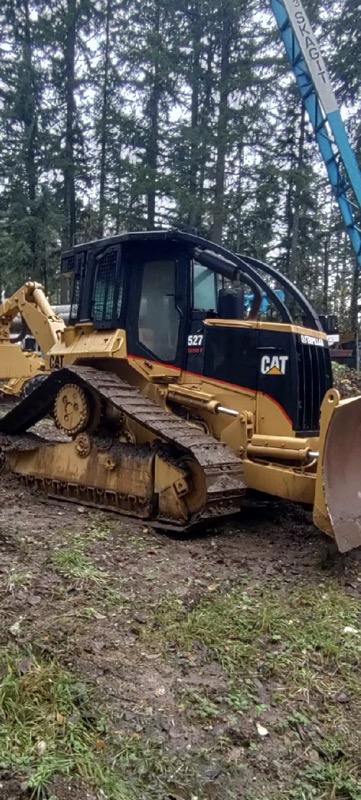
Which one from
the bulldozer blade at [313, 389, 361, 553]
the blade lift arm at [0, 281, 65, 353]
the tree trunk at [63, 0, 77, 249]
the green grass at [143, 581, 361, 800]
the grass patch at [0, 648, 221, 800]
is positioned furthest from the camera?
the tree trunk at [63, 0, 77, 249]

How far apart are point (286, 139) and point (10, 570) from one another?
2028 cm

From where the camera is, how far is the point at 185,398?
6.19m

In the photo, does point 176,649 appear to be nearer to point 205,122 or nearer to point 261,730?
point 261,730

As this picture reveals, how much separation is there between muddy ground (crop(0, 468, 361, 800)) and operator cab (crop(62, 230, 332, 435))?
4.87 feet

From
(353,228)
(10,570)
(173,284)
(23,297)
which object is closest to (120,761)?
(10,570)

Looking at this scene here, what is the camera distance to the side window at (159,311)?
20.9 ft

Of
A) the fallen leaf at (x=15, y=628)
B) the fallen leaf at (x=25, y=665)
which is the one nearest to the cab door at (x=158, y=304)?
the fallen leaf at (x=15, y=628)

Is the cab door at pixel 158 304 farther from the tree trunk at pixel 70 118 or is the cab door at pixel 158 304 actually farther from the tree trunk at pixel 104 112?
the tree trunk at pixel 104 112

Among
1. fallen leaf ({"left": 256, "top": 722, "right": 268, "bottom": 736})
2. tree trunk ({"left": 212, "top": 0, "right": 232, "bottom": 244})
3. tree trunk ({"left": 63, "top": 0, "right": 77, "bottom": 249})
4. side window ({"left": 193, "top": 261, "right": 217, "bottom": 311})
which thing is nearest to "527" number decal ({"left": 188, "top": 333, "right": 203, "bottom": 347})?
side window ({"left": 193, "top": 261, "right": 217, "bottom": 311})

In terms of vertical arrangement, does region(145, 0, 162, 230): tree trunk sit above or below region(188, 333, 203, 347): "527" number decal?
above

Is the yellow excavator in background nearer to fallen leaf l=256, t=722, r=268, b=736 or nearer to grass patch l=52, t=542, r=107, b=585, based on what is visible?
grass patch l=52, t=542, r=107, b=585

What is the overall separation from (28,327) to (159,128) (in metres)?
15.6

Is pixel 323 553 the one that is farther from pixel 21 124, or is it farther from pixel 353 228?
pixel 21 124

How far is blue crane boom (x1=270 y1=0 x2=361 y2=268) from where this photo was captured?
15148 millimetres
